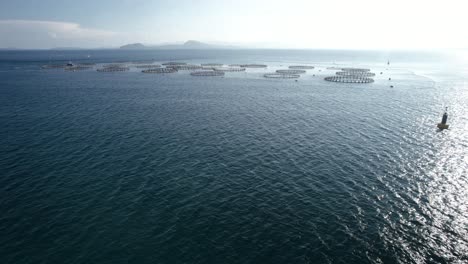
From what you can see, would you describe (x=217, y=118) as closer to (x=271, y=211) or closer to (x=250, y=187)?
(x=250, y=187)

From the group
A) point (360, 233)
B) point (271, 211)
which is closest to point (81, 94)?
point (271, 211)

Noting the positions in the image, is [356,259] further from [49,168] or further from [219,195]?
[49,168]

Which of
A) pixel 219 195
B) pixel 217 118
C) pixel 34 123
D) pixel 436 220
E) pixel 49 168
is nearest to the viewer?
pixel 436 220

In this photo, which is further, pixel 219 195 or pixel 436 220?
Answer: pixel 219 195

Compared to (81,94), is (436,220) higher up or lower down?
lower down

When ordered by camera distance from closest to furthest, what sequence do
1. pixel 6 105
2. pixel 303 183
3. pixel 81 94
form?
pixel 303 183
pixel 6 105
pixel 81 94

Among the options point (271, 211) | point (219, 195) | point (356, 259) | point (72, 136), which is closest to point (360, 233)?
point (356, 259)
